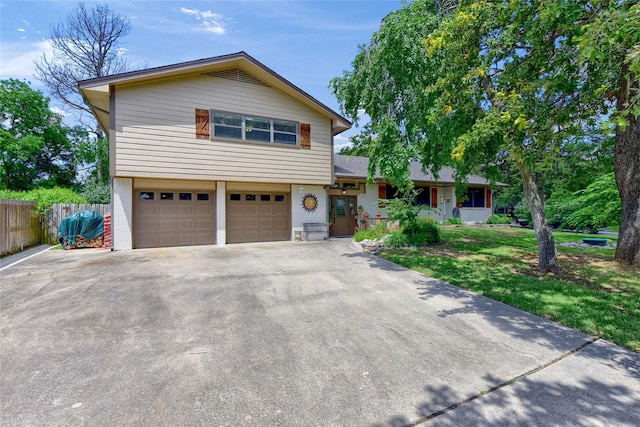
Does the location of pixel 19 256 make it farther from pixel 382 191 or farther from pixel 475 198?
pixel 475 198

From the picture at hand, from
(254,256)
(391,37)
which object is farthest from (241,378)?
(391,37)

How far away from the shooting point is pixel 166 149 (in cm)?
1017

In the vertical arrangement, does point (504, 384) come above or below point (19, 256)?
below

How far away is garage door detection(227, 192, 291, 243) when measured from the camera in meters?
11.9

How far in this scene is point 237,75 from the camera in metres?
11.4

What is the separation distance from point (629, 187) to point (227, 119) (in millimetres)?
12091

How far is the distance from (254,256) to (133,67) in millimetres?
21042

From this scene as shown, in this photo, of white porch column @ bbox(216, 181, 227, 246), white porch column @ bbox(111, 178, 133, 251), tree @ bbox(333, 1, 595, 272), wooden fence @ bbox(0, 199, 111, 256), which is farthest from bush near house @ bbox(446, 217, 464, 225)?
wooden fence @ bbox(0, 199, 111, 256)

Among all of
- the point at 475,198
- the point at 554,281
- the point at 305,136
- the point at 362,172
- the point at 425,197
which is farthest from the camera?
the point at 475,198

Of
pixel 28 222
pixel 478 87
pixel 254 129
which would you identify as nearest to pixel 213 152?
pixel 254 129

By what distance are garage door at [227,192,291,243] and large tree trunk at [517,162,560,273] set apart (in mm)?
8546

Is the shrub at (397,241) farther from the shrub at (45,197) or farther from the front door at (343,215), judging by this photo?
the shrub at (45,197)

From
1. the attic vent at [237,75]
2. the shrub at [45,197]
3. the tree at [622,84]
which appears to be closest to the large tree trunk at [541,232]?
the tree at [622,84]

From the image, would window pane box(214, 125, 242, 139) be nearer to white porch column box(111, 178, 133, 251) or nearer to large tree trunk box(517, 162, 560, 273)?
white porch column box(111, 178, 133, 251)
